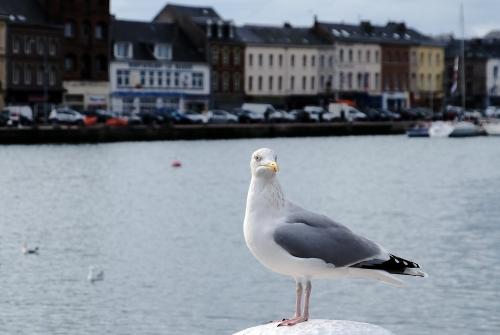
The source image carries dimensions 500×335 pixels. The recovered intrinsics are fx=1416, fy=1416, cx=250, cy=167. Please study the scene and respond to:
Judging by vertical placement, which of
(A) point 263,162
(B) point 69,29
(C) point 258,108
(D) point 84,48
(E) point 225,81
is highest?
(B) point 69,29

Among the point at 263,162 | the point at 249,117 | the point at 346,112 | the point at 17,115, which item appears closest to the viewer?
the point at 263,162

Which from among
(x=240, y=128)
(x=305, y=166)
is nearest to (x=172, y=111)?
(x=240, y=128)

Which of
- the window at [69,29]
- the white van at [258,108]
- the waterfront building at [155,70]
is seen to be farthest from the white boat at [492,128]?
the window at [69,29]

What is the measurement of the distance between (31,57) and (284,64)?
3322 cm

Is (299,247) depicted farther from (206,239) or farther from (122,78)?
(122,78)

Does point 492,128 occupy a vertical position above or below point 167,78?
below

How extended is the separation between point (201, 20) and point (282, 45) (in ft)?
36.3

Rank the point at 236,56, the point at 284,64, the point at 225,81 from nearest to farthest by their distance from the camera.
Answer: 1. the point at 225,81
2. the point at 236,56
3. the point at 284,64

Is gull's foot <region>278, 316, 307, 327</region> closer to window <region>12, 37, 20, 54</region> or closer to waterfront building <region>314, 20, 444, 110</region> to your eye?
window <region>12, 37, 20, 54</region>

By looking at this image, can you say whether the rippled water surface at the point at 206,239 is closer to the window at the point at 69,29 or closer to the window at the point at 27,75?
the window at the point at 27,75

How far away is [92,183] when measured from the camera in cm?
7781

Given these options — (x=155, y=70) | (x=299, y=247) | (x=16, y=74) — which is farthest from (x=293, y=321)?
(x=155, y=70)

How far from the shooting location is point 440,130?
122 metres

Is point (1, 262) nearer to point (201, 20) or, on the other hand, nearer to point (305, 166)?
point (305, 166)
